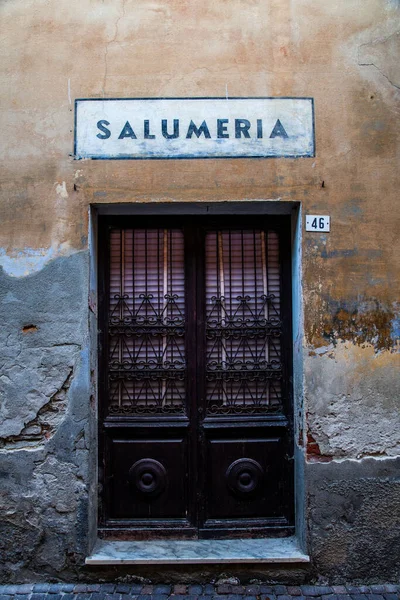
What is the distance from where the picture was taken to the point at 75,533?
12.8ft

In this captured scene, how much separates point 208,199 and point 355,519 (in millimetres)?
2564

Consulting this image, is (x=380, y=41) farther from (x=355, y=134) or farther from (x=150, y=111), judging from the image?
(x=150, y=111)

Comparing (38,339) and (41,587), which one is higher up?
(38,339)

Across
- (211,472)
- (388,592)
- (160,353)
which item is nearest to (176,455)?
(211,472)

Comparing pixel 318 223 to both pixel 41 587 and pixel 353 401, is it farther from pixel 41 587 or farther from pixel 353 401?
pixel 41 587

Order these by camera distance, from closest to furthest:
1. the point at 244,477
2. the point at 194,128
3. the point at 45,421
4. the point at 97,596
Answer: the point at 97,596, the point at 45,421, the point at 194,128, the point at 244,477

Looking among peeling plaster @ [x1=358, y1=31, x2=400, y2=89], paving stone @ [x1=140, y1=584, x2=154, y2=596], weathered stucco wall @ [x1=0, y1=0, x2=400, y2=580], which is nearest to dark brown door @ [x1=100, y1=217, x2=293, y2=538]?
weathered stucco wall @ [x1=0, y1=0, x2=400, y2=580]

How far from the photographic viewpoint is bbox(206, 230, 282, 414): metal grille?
4281 millimetres

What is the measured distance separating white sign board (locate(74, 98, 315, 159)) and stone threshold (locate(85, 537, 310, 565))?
2918mm

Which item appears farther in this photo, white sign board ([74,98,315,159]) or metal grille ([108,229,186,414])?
metal grille ([108,229,186,414])

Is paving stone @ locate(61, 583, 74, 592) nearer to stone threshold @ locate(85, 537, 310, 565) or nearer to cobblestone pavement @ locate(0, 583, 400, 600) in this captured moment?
cobblestone pavement @ locate(0, 583, 400, 600)

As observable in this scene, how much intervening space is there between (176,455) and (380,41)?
11.7 feet

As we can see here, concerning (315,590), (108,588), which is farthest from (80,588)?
(315,590)

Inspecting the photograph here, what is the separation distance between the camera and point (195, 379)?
426 cm
